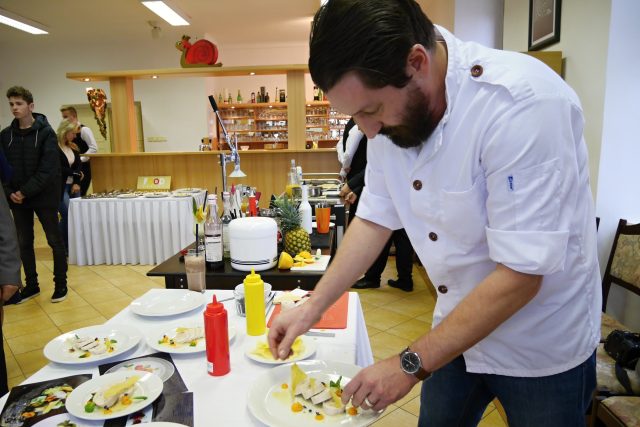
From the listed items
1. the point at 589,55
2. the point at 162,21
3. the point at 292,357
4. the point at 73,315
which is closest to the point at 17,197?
the point at 73,315

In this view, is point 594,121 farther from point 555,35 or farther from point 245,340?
point 245,340

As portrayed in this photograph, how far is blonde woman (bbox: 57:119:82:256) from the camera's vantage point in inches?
190

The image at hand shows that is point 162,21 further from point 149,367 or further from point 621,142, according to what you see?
point 149,367

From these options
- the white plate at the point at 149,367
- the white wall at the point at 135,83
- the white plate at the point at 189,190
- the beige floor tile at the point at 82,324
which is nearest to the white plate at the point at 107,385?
the white plate at the point at 149,367

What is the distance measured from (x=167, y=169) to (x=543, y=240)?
5182 millimetres

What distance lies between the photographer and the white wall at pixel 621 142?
7.52ft

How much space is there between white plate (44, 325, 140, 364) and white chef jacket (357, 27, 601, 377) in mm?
785

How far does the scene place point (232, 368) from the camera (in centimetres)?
110

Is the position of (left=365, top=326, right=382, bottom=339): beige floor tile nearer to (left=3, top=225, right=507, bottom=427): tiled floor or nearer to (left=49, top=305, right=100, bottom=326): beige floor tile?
(left=3, top=225, right=507, bottom=427): tiled floor

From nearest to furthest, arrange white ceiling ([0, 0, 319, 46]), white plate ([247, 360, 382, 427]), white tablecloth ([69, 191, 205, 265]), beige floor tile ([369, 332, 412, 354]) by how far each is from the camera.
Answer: white plate ([247, 360, 382, 427]) < beige floor tile ([369, 332, 412, 354]) < white tablecloth ([69, 191, 205, 265]) < white ceiling ([0, 0, 319, 46])

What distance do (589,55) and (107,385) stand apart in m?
2.74

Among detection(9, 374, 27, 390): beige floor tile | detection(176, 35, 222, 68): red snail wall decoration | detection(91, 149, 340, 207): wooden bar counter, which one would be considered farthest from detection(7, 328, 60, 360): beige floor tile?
detection(176, 35, 222, 68): red snail wall decoration

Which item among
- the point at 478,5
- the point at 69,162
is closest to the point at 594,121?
the point at 478,5

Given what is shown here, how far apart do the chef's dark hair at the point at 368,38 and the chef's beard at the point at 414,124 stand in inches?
2.0
